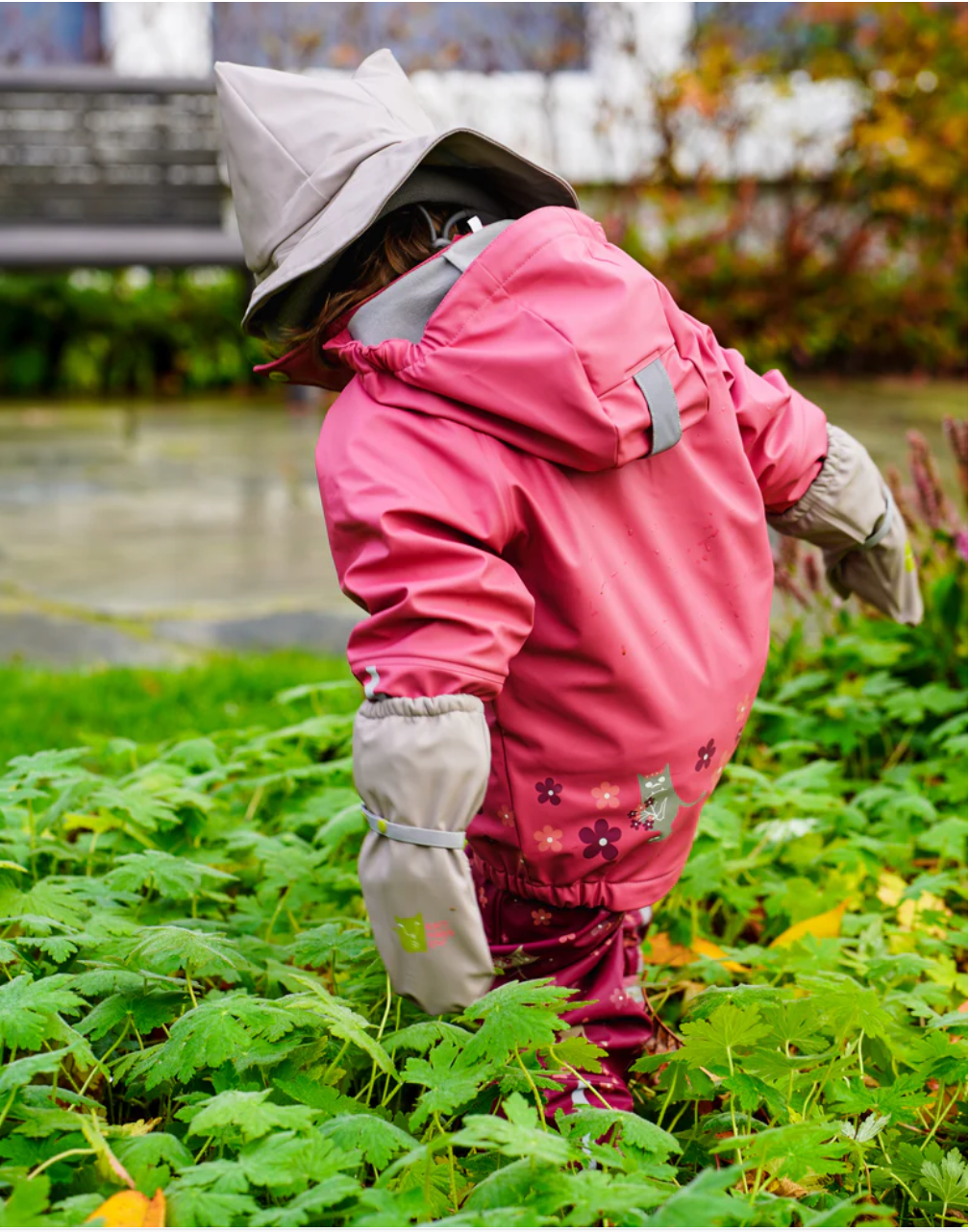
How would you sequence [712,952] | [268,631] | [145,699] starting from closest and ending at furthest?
[712,952]
[145,699]
[268,631]

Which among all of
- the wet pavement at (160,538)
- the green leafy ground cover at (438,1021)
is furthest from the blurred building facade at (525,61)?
the green leafy ground cover at (438,1021)

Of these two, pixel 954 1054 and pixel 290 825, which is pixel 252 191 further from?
pixel 954 1054

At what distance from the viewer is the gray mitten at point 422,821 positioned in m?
1.52

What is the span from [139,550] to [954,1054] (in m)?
3.92

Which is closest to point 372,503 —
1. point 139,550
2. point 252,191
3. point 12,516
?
point 252,191

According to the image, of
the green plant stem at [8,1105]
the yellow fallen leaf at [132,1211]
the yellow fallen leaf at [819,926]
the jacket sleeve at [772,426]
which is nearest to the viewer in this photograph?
the yellow fallen leaf at [132,1211]

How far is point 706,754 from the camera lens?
184 centimetres

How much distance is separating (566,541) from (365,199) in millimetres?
463

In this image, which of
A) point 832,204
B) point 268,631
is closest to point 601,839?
point 268,631

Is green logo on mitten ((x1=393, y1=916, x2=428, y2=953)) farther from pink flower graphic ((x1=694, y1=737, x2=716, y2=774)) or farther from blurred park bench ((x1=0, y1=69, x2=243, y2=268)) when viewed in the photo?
blurred park bench ((x1=0, y1=69, x2=243, y2=268))

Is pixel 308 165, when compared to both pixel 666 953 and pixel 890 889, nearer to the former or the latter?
pixel 666 953

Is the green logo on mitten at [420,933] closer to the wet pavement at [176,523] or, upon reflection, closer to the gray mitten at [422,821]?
the gray mitten at [422,821]

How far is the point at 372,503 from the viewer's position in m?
1.55

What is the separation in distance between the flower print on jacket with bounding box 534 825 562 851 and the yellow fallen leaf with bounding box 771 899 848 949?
68 centimetres
